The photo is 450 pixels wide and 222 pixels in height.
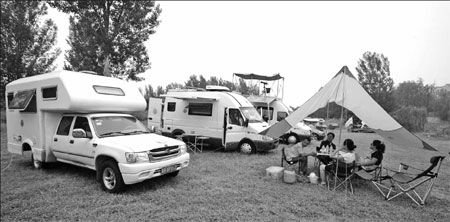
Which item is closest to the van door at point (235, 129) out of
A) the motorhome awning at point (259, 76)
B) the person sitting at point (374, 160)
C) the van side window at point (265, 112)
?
the person sitting at point (374, 160)

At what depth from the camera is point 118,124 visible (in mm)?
5590

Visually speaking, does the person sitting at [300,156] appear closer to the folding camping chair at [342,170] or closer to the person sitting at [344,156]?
the person sitting at [344,156]

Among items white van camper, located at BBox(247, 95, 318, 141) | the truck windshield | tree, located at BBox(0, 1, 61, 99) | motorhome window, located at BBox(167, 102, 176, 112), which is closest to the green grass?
the truck windshield

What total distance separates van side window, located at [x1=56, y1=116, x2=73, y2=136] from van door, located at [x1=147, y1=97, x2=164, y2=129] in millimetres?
5043

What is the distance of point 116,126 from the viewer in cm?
550

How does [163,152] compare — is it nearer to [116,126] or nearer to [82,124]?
[116,126]

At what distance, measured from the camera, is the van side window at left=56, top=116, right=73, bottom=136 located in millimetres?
5684

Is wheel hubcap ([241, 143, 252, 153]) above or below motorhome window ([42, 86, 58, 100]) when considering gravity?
below

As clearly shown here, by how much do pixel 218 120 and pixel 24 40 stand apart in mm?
17111

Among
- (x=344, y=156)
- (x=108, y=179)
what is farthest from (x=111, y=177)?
(x=344, y=156)

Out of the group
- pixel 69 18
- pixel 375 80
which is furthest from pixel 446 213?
pixel 375 80

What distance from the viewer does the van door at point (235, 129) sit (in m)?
8.82

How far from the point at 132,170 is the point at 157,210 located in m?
0.93

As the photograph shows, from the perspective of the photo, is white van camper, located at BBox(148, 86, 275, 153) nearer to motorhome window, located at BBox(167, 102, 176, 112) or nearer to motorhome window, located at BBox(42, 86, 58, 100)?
motorhome window, located at BBox(167, 102, 176, 112)
